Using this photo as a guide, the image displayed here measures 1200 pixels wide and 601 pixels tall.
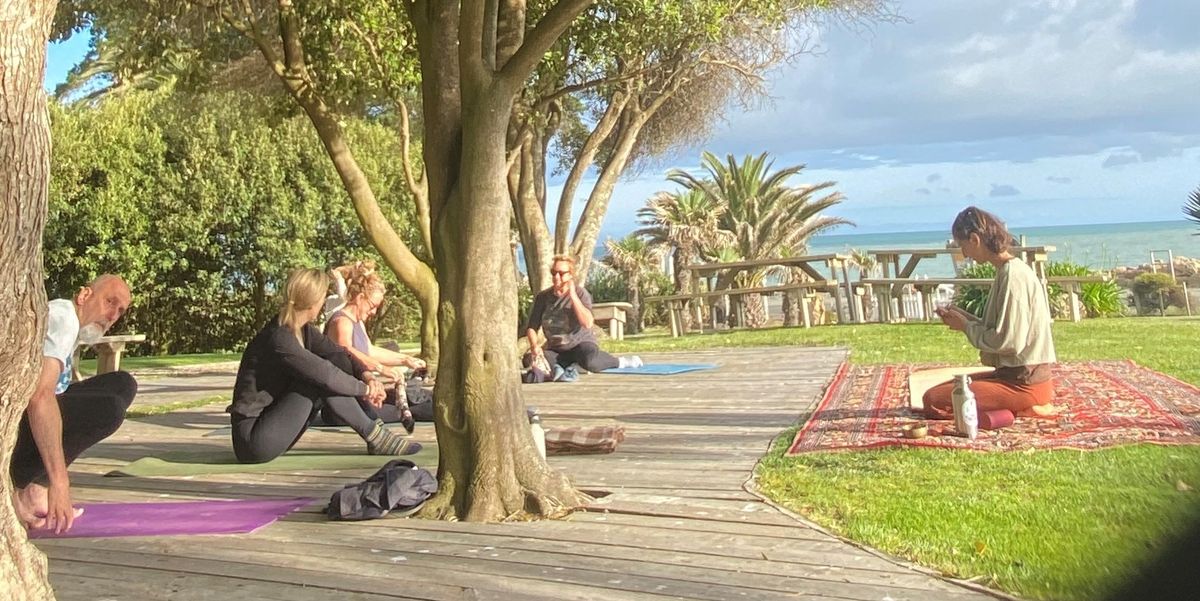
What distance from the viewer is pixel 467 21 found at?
16.2 ft

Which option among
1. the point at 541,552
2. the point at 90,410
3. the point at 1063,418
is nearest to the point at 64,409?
the point at 90,410

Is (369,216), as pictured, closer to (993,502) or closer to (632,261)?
(993,502)

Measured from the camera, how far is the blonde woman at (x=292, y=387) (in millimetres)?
6168

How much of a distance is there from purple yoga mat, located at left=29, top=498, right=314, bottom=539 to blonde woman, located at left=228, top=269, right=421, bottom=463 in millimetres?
1002

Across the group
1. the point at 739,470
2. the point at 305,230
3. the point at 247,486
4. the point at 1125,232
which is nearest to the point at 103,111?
the point at 305,230

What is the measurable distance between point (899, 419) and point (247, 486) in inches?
156

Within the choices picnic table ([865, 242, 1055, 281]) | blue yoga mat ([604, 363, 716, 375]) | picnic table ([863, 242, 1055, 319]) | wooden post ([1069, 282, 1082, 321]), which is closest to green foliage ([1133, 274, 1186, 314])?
picnic table ([863, 242, 1055, 319])

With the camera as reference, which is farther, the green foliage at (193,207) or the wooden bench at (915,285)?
the green foliage at (193,207)

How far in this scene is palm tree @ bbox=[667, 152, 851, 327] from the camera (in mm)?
36375

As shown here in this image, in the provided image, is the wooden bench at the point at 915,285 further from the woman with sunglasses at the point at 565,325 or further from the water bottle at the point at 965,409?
the water bottle at the point at 965,409

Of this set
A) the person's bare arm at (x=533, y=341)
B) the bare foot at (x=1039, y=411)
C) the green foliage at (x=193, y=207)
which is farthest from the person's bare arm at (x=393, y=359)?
the green foliage at (x=193, y=207)

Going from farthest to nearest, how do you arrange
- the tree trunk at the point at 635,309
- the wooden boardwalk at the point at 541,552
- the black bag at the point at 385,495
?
the tree trunk at the point at 635,309
the black bag at the point at 385,495
the wooden boardwalk at the point at 541,552

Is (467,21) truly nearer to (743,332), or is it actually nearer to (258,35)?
(258,35)

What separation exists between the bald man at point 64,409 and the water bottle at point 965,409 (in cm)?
434
